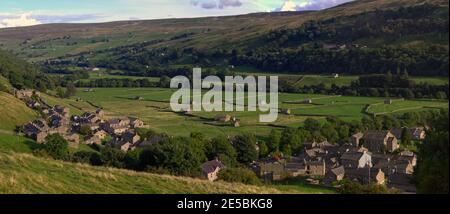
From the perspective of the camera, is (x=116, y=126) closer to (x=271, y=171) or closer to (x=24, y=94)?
(x=24, y=94)

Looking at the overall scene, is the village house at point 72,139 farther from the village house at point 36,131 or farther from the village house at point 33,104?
the village house at point 33,104

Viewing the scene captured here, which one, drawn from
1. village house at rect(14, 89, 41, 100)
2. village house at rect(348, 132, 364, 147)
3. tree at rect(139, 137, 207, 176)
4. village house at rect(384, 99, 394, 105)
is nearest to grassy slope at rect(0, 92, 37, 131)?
village house at rect(14, 89, 41, 100)

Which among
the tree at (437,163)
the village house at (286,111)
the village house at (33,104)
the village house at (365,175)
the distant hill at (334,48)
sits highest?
the distant hill at (334,48)

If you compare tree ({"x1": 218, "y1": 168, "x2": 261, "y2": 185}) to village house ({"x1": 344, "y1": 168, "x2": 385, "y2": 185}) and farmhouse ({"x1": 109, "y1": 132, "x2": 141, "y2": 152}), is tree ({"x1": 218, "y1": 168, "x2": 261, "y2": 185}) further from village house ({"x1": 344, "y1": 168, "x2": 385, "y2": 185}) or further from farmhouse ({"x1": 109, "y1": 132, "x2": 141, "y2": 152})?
farmhouse ({"x1": 109, "y1": 132, "x2": 141, "y2": 152})

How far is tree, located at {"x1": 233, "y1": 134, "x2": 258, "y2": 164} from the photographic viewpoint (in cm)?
5341

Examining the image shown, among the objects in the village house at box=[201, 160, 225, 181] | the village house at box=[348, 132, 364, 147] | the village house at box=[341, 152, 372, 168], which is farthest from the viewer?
the village house at box=[348, 132, 364, 147]

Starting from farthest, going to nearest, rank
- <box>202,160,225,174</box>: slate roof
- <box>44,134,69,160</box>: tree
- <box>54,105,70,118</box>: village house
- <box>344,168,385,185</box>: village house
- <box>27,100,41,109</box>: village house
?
1. <box>54,105,70,118</box>: village house
2. <box>27,100,41,109</box>: village house
3. <box>344,168,385,185</box>: village house
4. <box>44,134,69,160</box>: tree
5. <box>202,160,225,174</box>: slate roof

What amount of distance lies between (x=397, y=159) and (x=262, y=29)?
144m

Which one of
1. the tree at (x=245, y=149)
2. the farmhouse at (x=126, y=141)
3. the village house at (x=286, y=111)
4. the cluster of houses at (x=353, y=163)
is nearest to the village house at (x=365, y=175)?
the cluster of houses at (x=353, y=163)

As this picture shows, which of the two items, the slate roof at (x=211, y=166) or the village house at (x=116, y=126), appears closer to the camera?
the slate roof at (x=211, y=166)

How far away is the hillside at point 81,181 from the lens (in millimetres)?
15125

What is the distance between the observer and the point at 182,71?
5423 inches

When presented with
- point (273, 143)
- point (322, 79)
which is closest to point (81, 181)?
point (273, 143)

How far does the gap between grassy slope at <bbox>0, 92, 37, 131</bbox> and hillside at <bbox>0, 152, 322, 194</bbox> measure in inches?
1499
